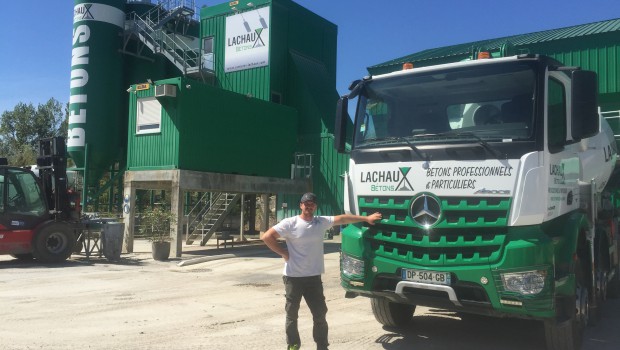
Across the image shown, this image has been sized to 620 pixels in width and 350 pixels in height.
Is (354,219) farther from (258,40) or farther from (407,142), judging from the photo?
(258,40)

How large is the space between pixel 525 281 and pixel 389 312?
2386mm

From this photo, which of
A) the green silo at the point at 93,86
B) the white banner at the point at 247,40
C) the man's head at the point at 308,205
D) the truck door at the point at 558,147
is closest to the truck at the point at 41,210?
the man's head at the point at 308,205

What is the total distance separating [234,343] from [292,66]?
68.4 ft

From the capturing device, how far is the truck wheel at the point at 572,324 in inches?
226

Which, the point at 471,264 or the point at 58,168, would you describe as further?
the point at 58,168

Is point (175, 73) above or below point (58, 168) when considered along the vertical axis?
above

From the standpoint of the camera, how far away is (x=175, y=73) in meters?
31.5

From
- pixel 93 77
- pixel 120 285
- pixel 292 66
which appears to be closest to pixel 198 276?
pixel 120 285

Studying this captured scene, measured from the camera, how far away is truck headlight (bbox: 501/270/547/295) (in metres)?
5.27

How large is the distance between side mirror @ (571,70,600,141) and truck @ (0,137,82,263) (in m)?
13.6

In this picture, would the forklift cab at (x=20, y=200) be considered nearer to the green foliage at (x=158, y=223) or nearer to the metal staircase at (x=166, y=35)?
the green foliage at (x=158, y=223)

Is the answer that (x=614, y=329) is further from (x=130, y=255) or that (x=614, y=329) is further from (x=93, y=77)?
(x=93, y=77)

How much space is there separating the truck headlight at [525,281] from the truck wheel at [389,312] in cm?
212

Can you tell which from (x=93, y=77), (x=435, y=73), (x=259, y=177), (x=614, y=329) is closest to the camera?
(x=435, y=73)
